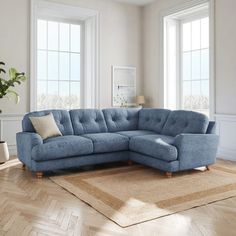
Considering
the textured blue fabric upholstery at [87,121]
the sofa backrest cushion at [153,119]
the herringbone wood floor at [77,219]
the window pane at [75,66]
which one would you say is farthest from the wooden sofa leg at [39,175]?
the window pane at [75,66]

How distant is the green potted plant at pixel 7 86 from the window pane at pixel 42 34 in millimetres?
910

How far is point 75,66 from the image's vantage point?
6223 millimetres

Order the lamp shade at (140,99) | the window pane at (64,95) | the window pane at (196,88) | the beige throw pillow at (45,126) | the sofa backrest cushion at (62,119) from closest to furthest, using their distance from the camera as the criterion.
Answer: the beige throw pillow at (45,126)
the sofa backrest cushion at (62,119)
the window pane at (196,88)
the window pane at (64,95)
the lamp shade at (140,99)

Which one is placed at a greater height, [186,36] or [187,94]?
[186,36]

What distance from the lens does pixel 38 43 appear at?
5785 millimetres

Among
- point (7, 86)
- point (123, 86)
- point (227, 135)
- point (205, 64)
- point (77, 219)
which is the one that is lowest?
point (77, 219)

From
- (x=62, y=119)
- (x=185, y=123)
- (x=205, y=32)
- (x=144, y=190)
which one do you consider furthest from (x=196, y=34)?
(x=144, y=190)

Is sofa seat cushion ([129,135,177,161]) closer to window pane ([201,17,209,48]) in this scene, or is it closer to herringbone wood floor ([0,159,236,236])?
herringbone wood floor ([0,159,236,236])

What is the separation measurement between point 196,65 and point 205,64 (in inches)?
9.1

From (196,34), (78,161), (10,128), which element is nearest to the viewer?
(78,161)

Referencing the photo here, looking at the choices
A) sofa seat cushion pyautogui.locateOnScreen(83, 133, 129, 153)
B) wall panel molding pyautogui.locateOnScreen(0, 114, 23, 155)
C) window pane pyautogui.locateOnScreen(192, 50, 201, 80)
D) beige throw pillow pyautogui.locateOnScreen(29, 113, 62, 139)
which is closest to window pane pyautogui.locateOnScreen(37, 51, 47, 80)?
wall panel molding pyautogui.locateOnScreen(0, 114, 23, 155)

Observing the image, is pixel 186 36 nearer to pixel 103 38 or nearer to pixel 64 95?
pixel 103 38

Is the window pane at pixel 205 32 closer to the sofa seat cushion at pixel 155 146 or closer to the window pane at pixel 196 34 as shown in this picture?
the window pane at pixel 196 34

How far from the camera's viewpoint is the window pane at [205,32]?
5.55 metres
